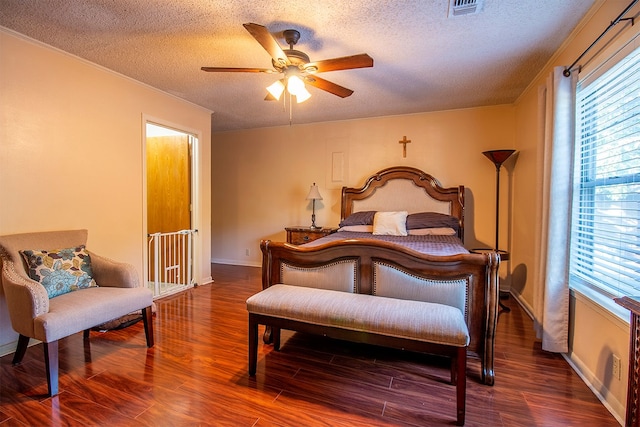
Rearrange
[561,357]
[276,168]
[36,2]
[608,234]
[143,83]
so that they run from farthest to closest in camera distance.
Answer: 1. [276,168]
2. [143,83]
3. [561,357]
4. [36,2]
5. [608,234]

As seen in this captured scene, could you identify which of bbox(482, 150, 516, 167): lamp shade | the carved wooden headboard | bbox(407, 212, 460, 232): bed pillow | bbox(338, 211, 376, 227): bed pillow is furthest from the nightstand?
bbox(482, 150, 516, 167): lamp shade

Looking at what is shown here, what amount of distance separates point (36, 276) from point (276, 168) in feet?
11.9

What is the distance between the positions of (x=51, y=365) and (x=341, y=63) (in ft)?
8.87

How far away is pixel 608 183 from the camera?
193cm

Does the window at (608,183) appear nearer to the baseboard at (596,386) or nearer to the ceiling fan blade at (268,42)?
the baseboard at (596,386)

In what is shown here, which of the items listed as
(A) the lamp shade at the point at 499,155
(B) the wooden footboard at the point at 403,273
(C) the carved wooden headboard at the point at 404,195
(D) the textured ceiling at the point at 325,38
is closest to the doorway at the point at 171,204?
(D) the textured ceiling at the point at 325,38

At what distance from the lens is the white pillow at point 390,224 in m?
3.86

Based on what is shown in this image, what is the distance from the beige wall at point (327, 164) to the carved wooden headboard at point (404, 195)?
177 mm

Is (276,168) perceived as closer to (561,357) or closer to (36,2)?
(36,2)

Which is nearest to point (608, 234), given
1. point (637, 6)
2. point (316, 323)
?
point (637, 6)

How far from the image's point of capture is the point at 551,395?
1.91 m

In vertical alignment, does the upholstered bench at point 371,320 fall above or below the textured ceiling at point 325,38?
below

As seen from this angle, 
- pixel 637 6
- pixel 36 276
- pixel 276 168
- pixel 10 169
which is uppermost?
pixel 637 6

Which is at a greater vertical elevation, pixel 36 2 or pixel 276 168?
pixel 36 2
